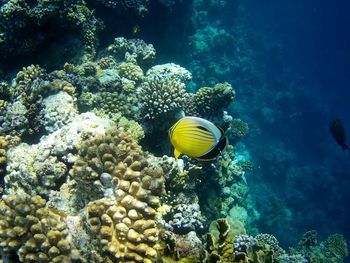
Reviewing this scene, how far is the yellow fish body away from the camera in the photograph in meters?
2.71

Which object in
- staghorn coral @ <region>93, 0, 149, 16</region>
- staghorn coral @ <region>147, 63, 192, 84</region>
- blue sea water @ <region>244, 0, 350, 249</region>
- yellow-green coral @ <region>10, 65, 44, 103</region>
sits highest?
blue sea water @ <region>244, 0, 350, 249</region>

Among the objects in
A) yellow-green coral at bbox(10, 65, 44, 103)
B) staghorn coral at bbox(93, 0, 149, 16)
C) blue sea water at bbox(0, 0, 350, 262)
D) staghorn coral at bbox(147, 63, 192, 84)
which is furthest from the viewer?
blue sea water at bbox(0, 0, 350, 262)

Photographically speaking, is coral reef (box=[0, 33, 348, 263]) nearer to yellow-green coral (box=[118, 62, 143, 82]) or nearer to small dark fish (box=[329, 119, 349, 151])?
yellow-green coral (box=[118, 62, 143, 82])

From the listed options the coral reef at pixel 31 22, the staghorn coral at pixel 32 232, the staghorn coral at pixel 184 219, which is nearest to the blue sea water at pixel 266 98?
the coral reef at pixel 31 22

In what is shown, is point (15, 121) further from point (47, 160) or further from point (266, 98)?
point (266, 98)

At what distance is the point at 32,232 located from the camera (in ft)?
10.8

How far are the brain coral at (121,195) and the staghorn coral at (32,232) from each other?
358mm

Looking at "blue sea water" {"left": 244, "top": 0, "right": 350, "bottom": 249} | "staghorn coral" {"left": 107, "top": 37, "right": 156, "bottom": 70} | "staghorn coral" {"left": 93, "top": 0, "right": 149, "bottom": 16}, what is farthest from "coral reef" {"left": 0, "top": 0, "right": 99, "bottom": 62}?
"blue sea water" {"left": 244, "top": 0, "right": 350, "bottom": 249}

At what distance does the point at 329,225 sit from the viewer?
19.0 metres

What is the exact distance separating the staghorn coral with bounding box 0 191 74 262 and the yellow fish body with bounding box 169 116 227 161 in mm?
1683

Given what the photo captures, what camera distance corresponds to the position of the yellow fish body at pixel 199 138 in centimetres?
271

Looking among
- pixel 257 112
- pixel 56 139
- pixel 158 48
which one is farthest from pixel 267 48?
pixel 56 139

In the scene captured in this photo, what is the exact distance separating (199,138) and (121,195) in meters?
1.33

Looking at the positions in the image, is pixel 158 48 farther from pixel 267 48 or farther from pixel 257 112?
pixel 267 48
